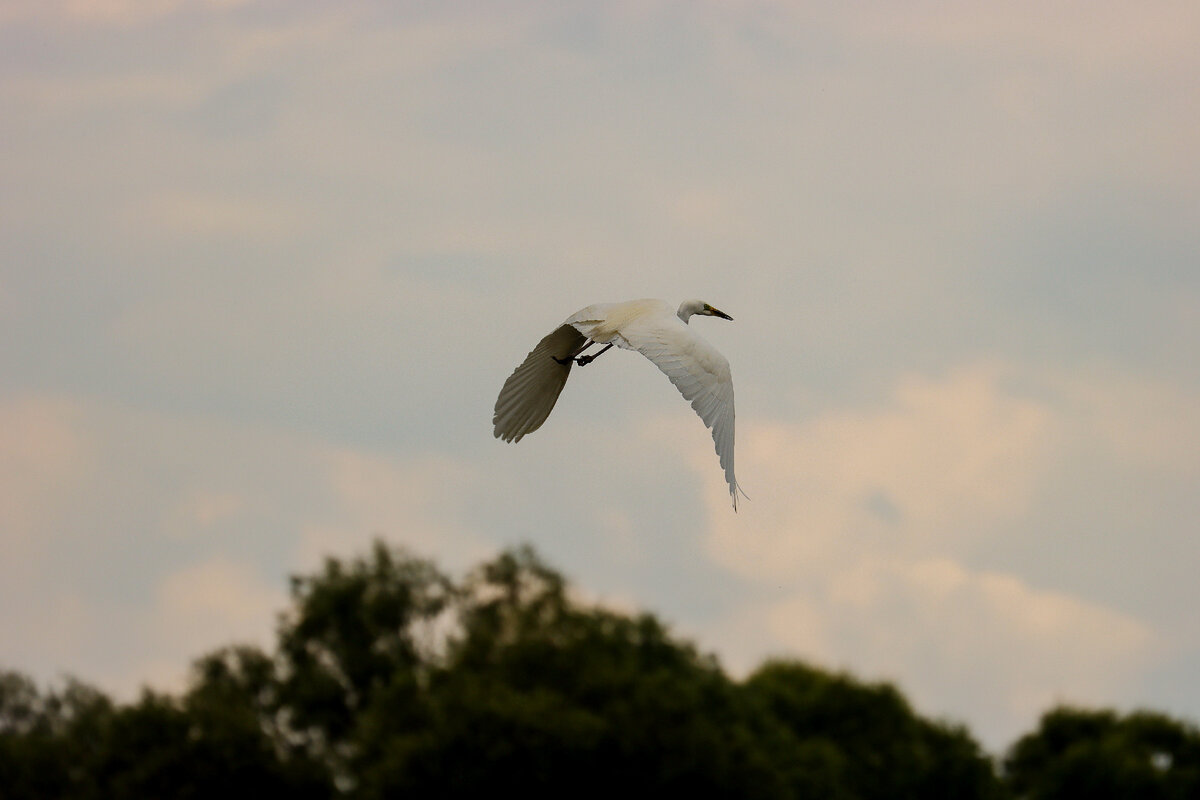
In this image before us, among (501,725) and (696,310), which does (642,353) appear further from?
(501,725)

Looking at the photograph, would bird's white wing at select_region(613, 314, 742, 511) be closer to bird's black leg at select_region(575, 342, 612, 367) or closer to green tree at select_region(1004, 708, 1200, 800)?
bird's black leg at select_region(575, 342, 612, 367)

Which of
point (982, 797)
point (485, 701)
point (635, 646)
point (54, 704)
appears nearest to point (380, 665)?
point (635, 646)

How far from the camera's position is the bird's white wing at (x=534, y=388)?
16.5 m

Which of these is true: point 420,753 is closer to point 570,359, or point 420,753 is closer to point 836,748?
point 836,748

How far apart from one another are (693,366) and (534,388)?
2821mm

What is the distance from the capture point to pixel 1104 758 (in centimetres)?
7594

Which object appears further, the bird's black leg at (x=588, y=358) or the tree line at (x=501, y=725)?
the tree line at (x=501, y=725)

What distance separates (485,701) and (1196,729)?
45.7 meters

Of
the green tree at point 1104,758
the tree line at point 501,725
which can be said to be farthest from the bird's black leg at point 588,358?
the green tree at point 1104,758

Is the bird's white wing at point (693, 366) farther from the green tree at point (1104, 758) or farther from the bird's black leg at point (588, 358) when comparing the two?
the green tree at point (1104, 758)

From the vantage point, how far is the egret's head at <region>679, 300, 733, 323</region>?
57.1ft

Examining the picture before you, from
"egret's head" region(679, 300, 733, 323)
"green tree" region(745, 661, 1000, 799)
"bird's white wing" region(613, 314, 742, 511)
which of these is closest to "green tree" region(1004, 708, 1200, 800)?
"green tree" region(745, 661, 1000, 799)

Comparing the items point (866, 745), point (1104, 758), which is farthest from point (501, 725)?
point (1104, 758)

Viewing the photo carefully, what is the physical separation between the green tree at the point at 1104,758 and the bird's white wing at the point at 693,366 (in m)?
64.3
